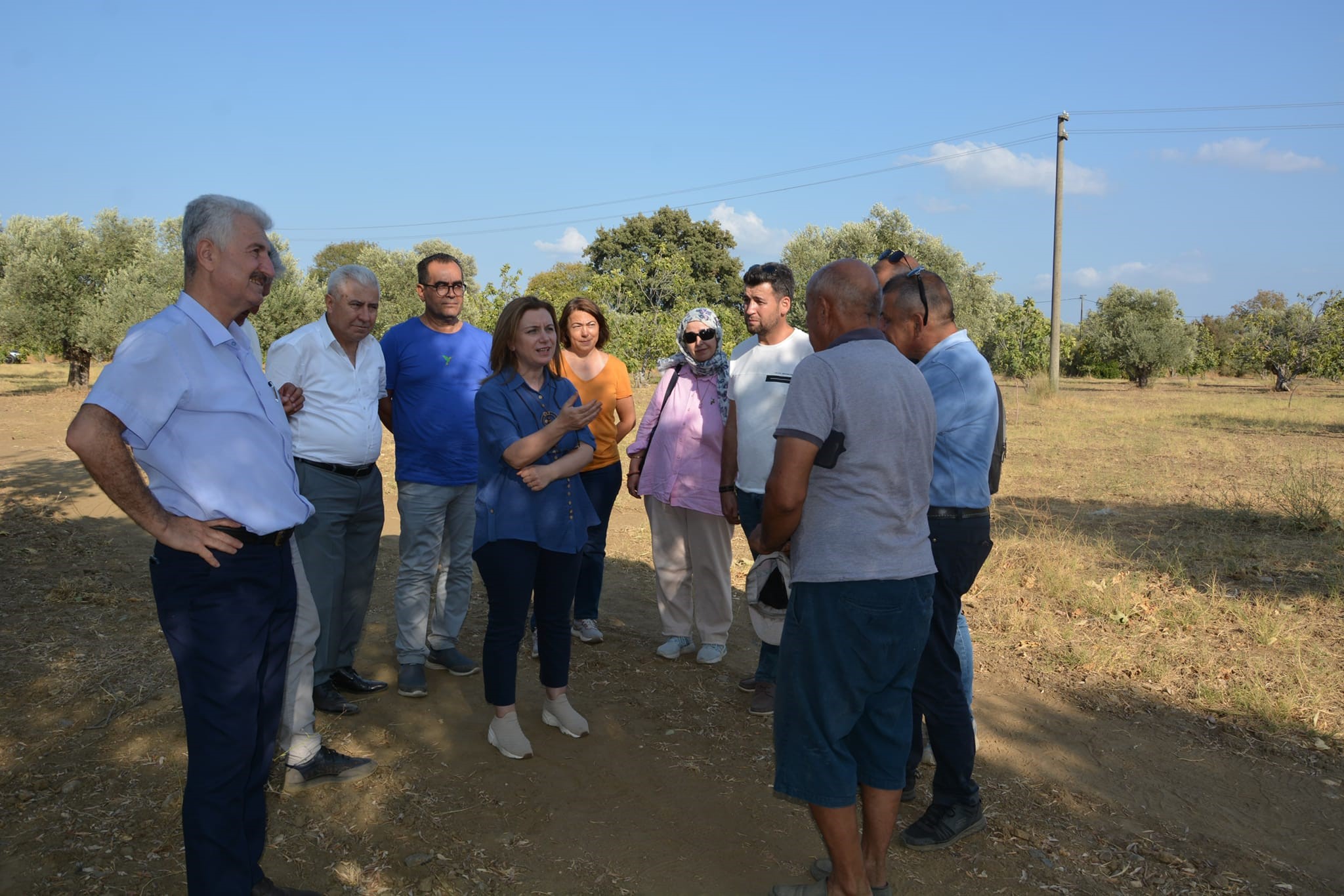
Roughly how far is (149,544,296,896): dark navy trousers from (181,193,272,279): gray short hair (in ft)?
2.83

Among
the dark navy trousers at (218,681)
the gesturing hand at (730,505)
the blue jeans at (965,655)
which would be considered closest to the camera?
the dark navy trousers at (218,681)

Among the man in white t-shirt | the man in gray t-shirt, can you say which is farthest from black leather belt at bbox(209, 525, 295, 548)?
the man in white t-shirt

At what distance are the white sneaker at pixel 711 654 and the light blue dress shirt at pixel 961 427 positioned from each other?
7.73 feet

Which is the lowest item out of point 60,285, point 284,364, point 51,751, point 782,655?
point 51,751

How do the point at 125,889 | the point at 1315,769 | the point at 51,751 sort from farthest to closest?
the point at 1315,769 < the point at 51,751 < the point at 125,889

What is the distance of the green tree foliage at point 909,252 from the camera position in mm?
39406

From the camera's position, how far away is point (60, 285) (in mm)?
23500

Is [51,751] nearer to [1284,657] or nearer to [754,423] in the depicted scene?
[754,423]

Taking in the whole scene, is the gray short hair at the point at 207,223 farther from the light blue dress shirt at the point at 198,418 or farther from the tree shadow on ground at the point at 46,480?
the tree shadow on ground at the point at 46,480

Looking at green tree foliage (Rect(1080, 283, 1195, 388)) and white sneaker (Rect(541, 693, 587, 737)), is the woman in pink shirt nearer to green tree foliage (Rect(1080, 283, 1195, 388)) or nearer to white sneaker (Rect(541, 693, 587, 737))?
white sneaker (Rect(541, 693, 587, 737))

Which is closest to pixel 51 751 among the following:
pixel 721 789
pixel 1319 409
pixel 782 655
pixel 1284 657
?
pixel 721 789

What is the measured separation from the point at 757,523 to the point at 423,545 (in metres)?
1.76

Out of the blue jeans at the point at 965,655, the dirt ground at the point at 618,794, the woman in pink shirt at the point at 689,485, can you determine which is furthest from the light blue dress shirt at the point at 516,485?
the blue jeans at the point at 965,655

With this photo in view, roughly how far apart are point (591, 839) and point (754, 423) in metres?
2.13
